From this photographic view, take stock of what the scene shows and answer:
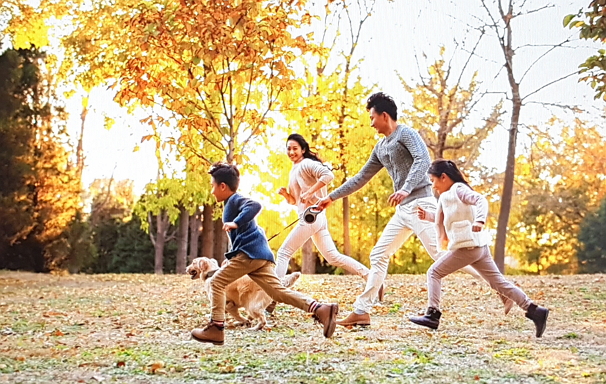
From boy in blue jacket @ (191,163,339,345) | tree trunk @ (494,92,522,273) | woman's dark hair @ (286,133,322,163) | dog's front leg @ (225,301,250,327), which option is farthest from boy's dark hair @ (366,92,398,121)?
tree trunk @ (494,92,522,273)

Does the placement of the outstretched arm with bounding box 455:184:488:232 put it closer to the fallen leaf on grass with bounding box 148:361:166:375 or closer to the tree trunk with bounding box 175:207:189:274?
the fallen leaf on grass with bounding box 148:361:166:375

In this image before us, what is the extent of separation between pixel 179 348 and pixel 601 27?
476 cm

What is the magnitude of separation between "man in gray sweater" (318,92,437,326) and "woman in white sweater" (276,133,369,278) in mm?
677

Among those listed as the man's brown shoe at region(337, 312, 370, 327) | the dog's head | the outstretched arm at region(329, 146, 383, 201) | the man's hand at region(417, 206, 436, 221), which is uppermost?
the outstretched arm at region(329, 146, 383, 201)

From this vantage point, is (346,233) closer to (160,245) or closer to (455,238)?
(160,245)

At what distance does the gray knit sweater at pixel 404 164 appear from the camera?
686cm

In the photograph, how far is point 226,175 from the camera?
616 centimetres

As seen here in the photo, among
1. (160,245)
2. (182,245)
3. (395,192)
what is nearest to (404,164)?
(395,192)

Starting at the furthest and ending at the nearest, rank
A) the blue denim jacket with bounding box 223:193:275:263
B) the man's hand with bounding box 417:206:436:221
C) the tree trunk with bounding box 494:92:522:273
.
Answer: the tree trunk with bounding box 494:92:522:273
the man's hand with bounding box 417:206:436:221
the blue denim jacket with bounding box 223:193:275:263

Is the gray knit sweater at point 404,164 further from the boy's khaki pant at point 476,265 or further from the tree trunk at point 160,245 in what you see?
the tree trunk at point 160,245

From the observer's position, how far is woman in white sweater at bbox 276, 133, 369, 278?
25.8 ft

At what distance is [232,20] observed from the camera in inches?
336

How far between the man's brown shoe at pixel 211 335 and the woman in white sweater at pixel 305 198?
1.93 m

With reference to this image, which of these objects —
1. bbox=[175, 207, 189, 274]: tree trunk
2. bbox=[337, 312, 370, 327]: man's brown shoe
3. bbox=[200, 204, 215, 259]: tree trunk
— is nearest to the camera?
bbox=[337, 312, 370, 327]: man's brown shoe
